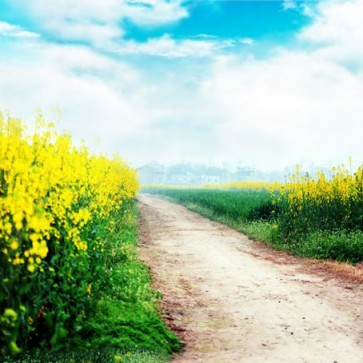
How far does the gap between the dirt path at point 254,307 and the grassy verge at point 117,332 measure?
416mm

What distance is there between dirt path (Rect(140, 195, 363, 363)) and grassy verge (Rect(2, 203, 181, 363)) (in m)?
0.42

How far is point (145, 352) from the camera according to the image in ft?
A: 23.3

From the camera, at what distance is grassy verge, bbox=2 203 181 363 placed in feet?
21.0

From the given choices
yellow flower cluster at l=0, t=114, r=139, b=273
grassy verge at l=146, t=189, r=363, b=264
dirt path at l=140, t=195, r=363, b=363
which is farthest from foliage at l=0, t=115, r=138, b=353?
grassy verge at l=146, t=189, r=363, b=264

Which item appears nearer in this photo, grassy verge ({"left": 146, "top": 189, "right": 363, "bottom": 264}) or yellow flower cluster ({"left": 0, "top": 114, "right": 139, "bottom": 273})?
yellow flower cluster ({"left": 0, "top": 114, "right": 139, "bottom": 273})

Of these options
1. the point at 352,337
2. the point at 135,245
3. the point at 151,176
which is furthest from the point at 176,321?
the point at 151,176

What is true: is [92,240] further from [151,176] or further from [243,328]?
[151,176]

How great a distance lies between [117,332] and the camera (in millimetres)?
7422

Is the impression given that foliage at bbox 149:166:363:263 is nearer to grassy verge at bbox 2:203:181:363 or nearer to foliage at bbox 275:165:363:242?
foliage at bbox 275:165:363:242

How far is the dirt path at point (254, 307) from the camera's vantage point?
762 centimetres

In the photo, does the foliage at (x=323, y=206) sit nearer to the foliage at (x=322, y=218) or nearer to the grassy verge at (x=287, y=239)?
the foliage at (x=322, y=218)

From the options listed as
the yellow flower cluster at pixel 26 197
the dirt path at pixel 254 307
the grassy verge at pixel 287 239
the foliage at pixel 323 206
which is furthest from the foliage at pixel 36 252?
the foliage at pixel 323 206

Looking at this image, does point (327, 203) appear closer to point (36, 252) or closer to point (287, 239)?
point (287, 239)

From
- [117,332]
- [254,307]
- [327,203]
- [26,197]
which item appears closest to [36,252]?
[26,197]
